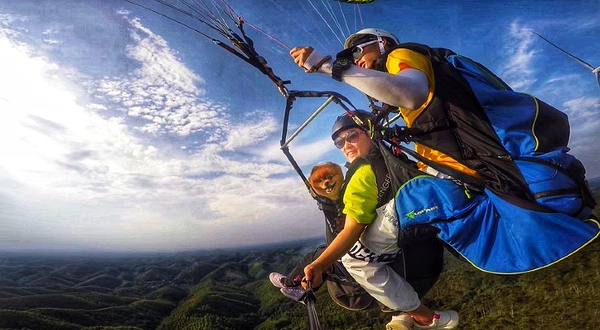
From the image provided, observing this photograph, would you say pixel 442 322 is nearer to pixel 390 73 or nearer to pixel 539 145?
pixel 539 145

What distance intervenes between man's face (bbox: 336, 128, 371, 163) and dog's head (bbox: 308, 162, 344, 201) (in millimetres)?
199

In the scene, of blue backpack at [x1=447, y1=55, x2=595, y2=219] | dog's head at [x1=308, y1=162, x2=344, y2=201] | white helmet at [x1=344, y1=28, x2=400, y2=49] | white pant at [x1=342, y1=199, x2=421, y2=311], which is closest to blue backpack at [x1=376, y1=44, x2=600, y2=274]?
blue backpack at [x1=447, y1=55, x2=595, y2=219]

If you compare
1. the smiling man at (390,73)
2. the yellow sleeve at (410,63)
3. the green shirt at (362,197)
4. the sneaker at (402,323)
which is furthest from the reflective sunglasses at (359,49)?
the sneaker at (402,323)

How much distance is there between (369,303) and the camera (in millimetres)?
3316

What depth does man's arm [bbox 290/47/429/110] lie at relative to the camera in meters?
1.62

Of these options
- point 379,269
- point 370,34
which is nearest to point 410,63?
point 370,34

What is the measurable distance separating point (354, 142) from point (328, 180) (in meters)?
0.47

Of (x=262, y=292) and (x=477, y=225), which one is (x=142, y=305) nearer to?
(x=262, y=292)

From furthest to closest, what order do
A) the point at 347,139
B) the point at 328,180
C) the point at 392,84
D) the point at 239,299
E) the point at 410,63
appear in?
1. the point at 239,299
2. the point at 347,139
3. the point at 328,180
4. the point at 410,63
5. the point at 392,84

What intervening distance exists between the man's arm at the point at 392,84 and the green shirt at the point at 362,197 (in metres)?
0.90

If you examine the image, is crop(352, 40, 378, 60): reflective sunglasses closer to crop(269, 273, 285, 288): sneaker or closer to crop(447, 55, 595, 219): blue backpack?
crop(447, 55, 595, 219): blue backpack

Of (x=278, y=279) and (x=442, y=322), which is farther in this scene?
(x=442, y=322)

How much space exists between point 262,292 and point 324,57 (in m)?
122

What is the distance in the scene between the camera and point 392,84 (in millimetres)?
1621
